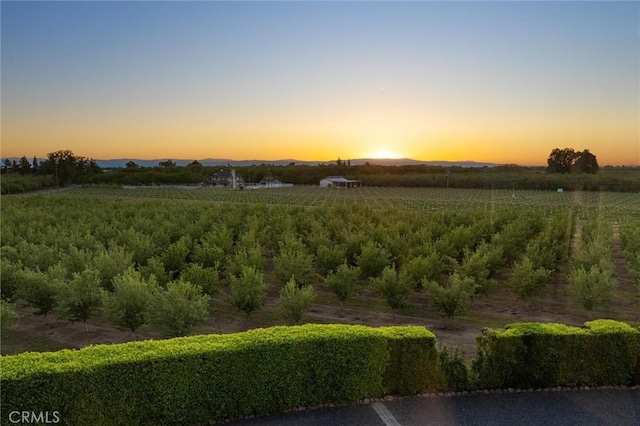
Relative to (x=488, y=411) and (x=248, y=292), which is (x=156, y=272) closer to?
(x=248, y=292)

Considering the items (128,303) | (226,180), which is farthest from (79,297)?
(226,180)

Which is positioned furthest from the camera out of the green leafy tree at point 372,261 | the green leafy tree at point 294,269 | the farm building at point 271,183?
the farm building at point 271,183

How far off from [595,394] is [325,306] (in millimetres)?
9340

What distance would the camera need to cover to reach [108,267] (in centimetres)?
1650

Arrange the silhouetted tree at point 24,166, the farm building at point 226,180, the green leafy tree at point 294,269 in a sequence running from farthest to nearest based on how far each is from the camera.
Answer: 1. the silhouetted tree at point 24,166
2. the farm building at point 226,180
3. the green leafy tree at point 294,269

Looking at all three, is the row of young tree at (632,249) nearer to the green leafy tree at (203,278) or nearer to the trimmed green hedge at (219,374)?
the trimmed green hedge at (219,374)

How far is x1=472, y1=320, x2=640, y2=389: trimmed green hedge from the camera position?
9617mm

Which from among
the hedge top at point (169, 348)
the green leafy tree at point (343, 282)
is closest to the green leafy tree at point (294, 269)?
the green leafy tree at point (343, 282)

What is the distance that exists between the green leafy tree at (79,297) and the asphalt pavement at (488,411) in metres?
7.31

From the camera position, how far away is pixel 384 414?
343 inches

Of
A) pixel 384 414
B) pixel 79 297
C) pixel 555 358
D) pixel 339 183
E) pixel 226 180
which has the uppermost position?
pixel 226 180

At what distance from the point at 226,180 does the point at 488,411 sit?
455 ft

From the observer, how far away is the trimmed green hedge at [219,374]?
307 inches

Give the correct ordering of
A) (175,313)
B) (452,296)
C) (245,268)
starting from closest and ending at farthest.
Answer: (175,313) < (452,296) < (245,268)
